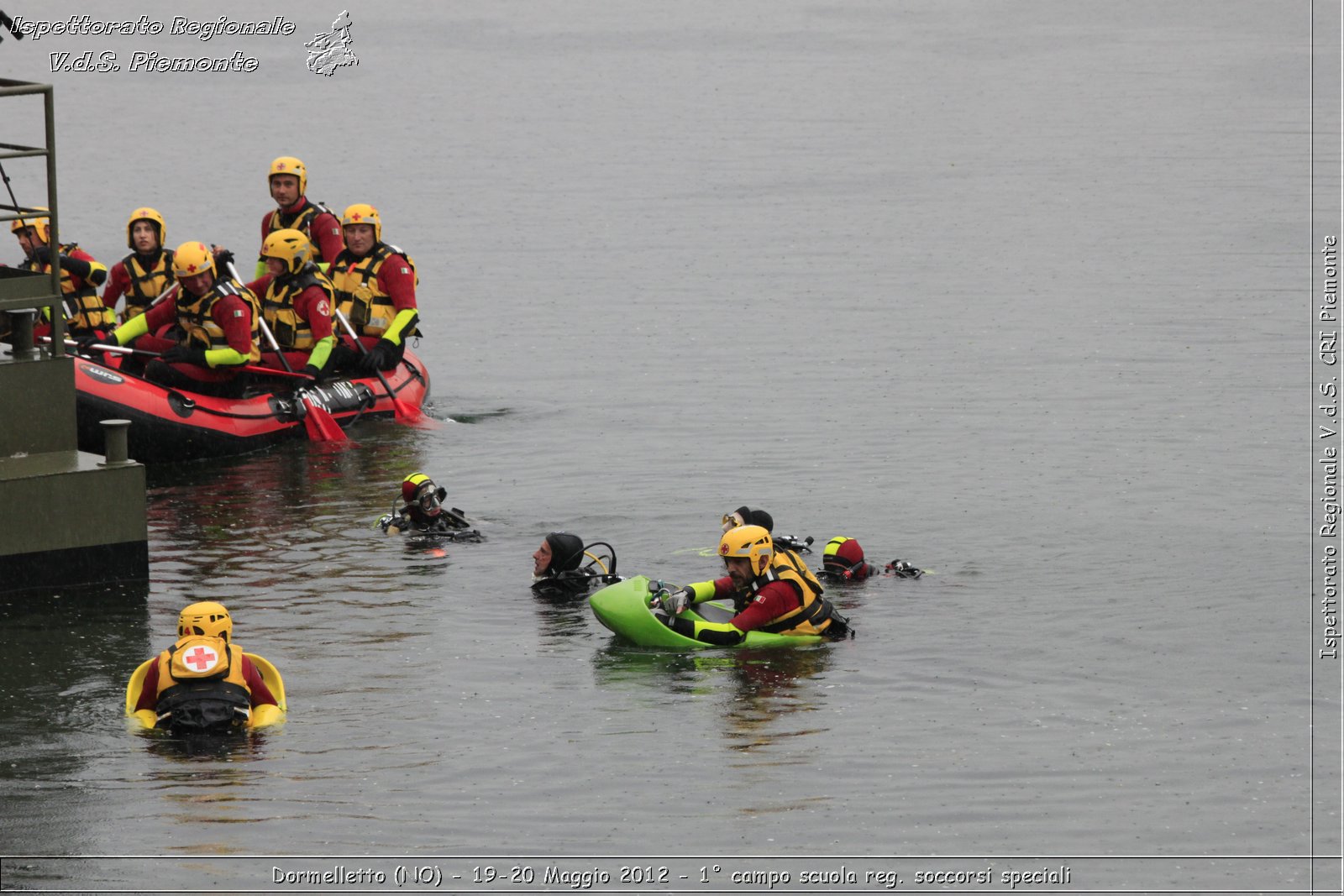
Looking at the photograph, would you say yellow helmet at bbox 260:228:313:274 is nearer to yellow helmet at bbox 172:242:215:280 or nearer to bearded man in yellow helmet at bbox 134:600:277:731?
yellow helmet at bbox 172:242:215:280

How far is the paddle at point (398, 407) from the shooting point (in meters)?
22.6

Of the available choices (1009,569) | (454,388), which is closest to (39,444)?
(1009,569)

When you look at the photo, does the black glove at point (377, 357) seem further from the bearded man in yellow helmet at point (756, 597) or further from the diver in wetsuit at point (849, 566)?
the bearded man in yellow helmet at point (756, 597)

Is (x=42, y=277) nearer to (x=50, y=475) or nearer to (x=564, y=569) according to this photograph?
(x=50, y=475)

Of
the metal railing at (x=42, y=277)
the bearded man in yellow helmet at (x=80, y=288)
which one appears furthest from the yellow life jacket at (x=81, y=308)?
the metal railing at (x=42, y=277)

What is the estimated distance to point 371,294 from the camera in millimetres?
22641

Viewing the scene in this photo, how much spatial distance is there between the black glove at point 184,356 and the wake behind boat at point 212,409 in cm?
28

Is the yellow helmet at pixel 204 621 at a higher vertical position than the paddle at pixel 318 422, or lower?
lower

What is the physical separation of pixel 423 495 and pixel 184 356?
169 inches

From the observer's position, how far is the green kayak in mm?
14961

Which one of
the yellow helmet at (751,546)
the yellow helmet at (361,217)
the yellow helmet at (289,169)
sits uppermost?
the yellow helmet at (289,169)

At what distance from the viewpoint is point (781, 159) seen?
43781 millimetres

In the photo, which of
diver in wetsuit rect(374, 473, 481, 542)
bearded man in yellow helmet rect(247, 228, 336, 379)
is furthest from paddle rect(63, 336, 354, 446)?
diver in wetsuit rect(374, 473, 481, 542)

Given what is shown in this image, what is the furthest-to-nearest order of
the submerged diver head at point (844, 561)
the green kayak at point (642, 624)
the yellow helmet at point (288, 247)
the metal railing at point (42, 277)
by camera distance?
the yellow helmet at point (288, 247), the submerged diver head at point (844, 561), the metal railing at point (42, 277), the green kayak at point (642, 624)
